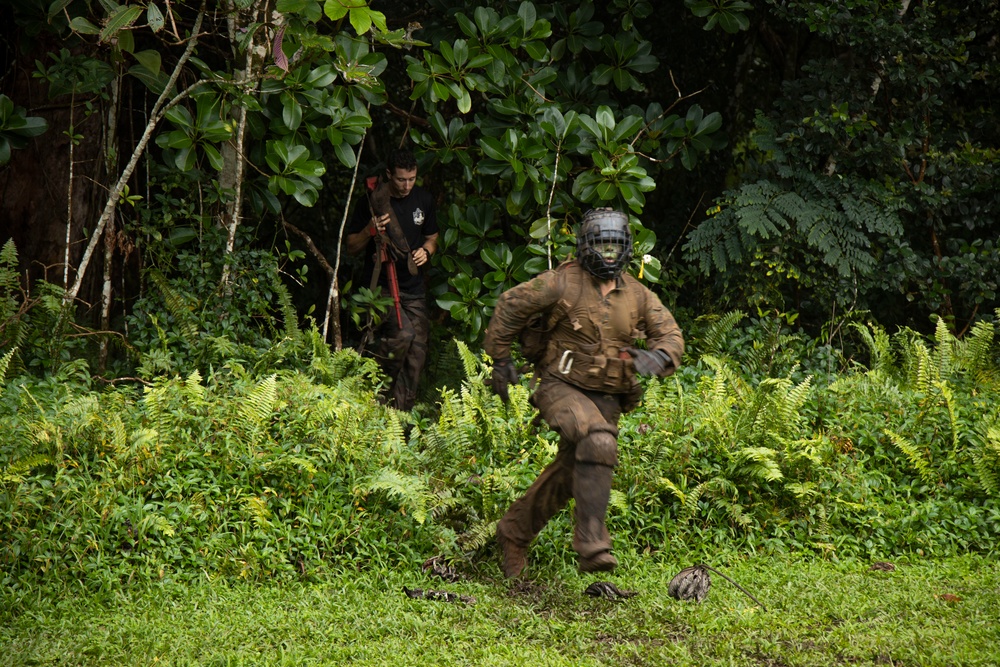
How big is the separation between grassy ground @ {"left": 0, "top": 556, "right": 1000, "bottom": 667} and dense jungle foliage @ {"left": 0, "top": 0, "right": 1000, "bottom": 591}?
0.28 m

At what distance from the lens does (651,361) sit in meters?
5.36

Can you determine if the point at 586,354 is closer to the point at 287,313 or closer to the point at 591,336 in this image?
the point at 591,336

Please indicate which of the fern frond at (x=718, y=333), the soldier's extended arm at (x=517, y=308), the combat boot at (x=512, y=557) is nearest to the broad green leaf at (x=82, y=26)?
the soldier's extended arm at (x=517, y=308)

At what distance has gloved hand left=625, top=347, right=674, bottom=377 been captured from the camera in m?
5.32

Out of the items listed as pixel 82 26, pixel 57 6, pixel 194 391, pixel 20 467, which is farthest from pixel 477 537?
pixel 57 6

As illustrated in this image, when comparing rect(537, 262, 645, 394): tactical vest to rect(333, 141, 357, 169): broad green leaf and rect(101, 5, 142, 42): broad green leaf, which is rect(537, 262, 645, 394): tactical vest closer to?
rect(333, 141, 357, 169): broad green leaf

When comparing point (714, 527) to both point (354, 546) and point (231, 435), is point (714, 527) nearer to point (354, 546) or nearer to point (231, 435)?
point (354, 546)

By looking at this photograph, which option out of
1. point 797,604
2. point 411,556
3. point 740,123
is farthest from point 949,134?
point 411,556

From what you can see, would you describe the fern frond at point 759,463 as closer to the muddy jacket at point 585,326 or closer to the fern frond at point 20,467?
the muddy jacket at point 585,326

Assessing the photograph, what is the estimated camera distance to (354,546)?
584 cm

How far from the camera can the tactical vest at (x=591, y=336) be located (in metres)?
5.41

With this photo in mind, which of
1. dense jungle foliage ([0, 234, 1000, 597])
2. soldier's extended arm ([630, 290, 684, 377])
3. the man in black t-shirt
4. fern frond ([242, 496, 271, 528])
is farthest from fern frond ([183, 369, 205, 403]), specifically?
soldier's extended arm ([630, 290, 684, 377])

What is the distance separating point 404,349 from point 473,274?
108cm

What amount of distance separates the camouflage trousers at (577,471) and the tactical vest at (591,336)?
0.30 feet
